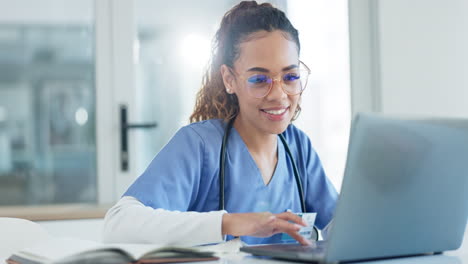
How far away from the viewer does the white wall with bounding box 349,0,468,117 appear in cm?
259

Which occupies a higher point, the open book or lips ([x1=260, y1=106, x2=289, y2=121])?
lips ([x1=260, y1=106, x2=289, y2=121])

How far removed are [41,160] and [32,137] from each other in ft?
0.35

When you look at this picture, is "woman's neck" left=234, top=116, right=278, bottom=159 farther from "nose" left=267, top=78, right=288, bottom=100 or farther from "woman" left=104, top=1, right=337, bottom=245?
"nose" left=267, top=78, right=288, bottom=100

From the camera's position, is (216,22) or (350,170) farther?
(216,22)

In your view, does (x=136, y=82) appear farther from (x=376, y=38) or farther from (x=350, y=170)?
(x=350, y=170)

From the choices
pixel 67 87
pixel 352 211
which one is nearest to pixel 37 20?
pixel 67 87

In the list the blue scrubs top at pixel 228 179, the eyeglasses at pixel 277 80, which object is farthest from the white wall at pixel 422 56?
the eyeglasses at pixel 277 80

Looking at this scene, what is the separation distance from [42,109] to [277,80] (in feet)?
4.94

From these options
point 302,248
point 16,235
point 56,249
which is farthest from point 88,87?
point 302,248

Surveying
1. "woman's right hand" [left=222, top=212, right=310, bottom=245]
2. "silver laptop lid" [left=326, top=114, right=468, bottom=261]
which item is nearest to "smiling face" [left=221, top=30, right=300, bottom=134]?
"woman's right hand" [left=222, top=212, right=310, bottom=245]

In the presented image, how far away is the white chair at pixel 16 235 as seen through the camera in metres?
1.15

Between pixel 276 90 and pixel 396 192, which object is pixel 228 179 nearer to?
pixel 276 90

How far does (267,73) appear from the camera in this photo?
1.27 meters

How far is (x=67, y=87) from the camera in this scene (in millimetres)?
2467
